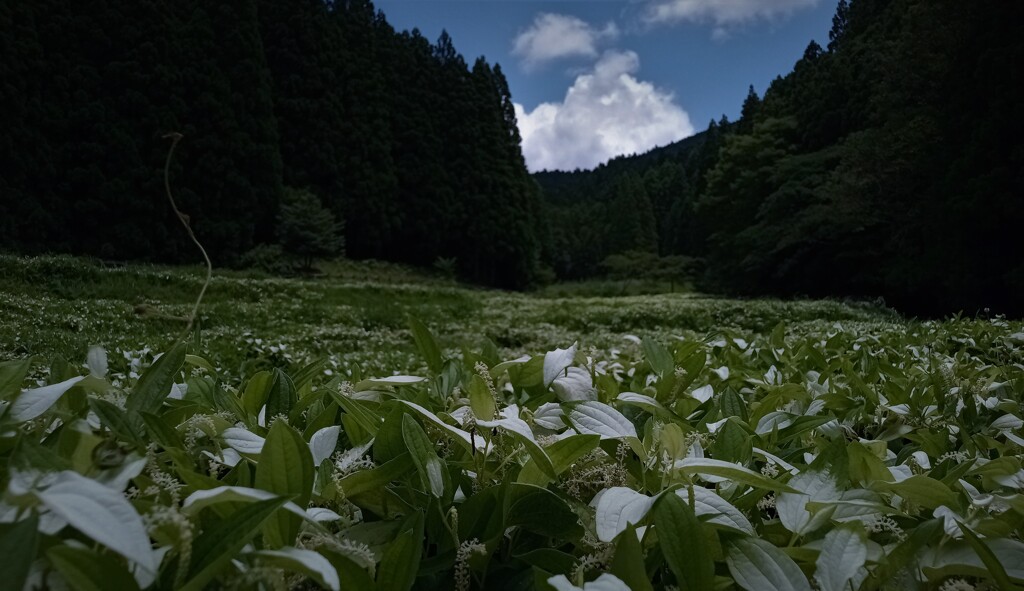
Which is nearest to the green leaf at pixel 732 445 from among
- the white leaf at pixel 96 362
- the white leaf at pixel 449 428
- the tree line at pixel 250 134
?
the white leaf at pixel 449 428

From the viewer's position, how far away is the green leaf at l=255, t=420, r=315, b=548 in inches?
18.7

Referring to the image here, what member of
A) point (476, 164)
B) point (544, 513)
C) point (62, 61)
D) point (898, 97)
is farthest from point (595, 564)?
point (476, 164)

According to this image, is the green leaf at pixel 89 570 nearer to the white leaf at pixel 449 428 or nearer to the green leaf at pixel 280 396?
the white leaf at pixel 449 428

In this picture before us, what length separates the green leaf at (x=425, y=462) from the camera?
57 cm

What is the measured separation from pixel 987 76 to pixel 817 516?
14003mm

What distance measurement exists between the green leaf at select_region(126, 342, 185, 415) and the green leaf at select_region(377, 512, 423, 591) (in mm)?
368

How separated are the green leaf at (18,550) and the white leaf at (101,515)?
1cm

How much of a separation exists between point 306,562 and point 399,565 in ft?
0.37

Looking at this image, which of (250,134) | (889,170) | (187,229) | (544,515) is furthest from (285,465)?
(250,134)

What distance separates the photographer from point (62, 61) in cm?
1366

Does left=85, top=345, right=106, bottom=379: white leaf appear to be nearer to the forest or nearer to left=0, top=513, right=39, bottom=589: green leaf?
the forest

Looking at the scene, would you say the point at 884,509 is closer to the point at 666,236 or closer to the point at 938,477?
the point at 938,477

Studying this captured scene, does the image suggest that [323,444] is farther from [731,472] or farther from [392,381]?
[731,472]

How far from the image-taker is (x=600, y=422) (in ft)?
2.28
